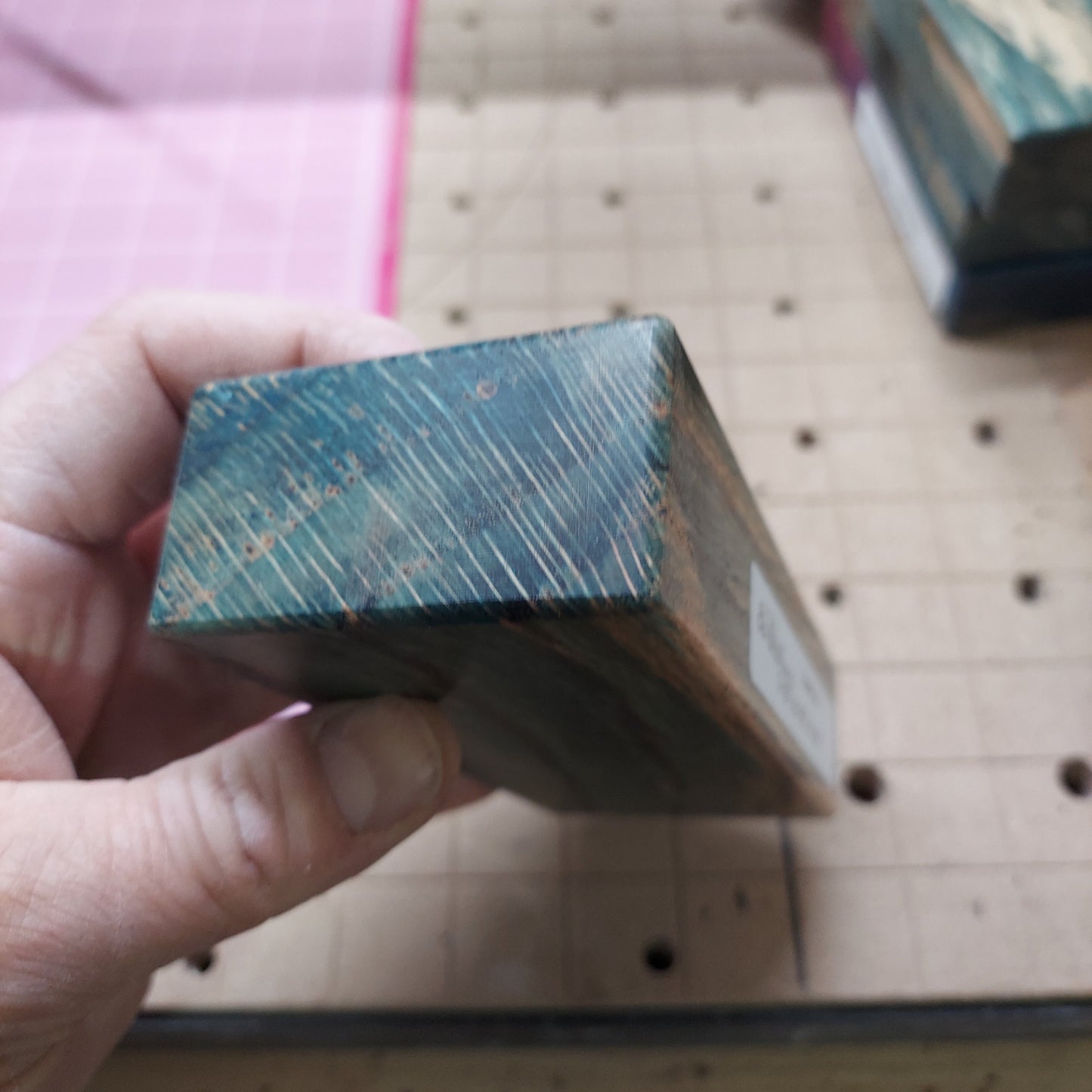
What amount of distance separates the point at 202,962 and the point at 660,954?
0.26 m

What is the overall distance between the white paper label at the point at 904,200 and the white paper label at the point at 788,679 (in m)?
0.35

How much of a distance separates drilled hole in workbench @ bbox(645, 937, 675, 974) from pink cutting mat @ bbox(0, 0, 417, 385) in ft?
1.80

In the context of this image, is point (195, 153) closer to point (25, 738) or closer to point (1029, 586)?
point (25, 738)

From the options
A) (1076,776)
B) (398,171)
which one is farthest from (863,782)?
(398,171)

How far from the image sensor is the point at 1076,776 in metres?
0.52

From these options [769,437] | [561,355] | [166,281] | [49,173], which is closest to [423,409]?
[561,355]

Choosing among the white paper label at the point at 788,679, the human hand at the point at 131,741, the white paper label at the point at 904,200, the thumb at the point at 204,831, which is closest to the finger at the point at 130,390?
the human hand at the point at 131,741

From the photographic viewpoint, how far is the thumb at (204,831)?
336 millimetres

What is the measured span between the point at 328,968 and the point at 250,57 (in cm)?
89

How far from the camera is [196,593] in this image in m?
0.27

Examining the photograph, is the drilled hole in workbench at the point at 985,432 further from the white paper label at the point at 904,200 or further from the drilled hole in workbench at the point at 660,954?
the drilled hole in workbench at the point at 660,954

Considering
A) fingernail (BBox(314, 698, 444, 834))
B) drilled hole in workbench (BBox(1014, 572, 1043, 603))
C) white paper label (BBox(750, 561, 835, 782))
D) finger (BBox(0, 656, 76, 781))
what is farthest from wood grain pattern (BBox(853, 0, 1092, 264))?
finger (BBox(0, 656, 76, 781))

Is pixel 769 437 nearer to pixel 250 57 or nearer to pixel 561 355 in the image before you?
pixel 561 355

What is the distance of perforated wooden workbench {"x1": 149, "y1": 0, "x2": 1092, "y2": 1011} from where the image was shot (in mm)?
489
